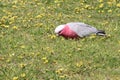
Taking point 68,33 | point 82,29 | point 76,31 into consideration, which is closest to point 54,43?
point 68,33

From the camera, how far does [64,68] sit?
752 centimetres

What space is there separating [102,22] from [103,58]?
3.00 meters

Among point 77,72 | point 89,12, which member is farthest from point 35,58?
point 89,12

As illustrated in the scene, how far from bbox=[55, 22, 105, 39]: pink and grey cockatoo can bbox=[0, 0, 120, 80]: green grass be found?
0.51 feet

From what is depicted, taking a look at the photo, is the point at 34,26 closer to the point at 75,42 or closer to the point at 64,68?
the point at 75,42

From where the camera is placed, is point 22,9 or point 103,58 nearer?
point 103,58

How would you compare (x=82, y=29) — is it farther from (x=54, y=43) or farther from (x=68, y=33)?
(x=54, y=43)

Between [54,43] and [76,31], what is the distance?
27.6 inches

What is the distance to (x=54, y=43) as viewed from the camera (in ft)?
29.2

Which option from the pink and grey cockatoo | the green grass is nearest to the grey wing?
the pink and grey cockatoo

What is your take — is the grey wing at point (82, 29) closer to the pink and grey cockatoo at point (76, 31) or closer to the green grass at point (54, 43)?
the pink and grey cockatoo at point (76, 31)

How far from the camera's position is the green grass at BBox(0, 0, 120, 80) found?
24.3ft

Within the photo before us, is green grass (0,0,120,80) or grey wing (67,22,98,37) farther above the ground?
grey wing (67,22,98,37)

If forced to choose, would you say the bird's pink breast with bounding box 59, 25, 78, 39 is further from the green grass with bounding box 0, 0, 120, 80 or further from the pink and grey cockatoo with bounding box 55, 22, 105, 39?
the green grass with bounding box 0, 0, 120, 80
